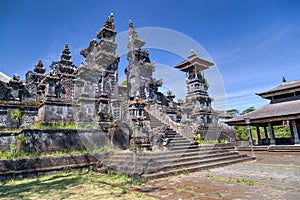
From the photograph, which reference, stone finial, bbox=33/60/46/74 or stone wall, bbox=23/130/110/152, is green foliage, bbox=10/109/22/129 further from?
stone finial, bbox=33/60/46/74

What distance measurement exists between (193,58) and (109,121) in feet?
54.7

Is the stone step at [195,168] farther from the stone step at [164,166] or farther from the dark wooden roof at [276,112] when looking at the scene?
the dark wooden roof at [276,112]

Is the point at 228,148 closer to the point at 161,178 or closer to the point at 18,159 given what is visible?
the point at 161,178

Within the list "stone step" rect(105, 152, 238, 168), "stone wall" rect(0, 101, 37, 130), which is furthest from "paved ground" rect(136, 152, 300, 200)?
"stone wall" rect(0, 101, 37, 130)

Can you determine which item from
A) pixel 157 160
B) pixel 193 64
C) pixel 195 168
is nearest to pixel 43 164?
pixel 157 160

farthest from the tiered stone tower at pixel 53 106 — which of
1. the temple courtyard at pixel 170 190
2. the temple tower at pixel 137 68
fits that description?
the temple tower at pixel 137 68

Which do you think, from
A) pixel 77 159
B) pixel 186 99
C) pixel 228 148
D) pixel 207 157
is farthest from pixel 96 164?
pixel 186 99

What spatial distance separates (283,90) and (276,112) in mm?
3492

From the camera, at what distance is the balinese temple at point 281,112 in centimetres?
1670

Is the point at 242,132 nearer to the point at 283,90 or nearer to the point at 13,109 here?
the point at 283,90

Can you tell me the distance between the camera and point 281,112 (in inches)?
679

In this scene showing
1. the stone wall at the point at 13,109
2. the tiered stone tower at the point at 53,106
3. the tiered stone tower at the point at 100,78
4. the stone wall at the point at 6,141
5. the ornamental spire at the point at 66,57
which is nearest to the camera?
the stone wall at the point at 6,141

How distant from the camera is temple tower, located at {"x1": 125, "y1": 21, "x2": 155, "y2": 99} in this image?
70.4 ft

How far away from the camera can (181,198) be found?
5059 millimetres
